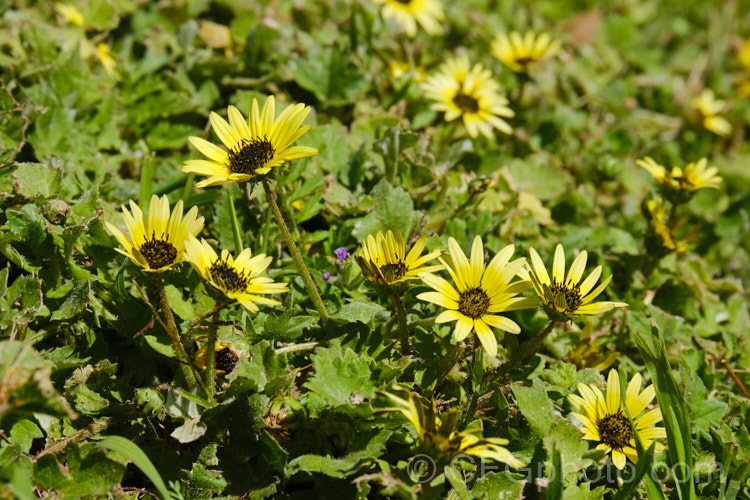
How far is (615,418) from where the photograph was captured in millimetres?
2537

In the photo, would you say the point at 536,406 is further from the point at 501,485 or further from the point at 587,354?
the point at 587,354

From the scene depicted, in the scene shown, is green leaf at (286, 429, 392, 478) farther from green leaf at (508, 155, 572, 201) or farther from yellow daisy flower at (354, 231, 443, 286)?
green leaf at (508, 155, 572, 201)

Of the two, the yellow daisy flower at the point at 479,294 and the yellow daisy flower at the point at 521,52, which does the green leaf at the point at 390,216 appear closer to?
the yellow daisy flower at the point at 479,294

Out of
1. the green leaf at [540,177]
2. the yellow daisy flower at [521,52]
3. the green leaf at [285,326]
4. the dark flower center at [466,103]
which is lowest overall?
the green leaf at [285,326]

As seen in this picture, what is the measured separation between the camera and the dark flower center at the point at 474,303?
241 cm

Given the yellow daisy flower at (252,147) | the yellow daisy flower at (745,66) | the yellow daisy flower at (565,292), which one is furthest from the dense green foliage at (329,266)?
the yellow daisy flower at (745,66)

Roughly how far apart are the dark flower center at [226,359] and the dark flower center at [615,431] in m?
1.46

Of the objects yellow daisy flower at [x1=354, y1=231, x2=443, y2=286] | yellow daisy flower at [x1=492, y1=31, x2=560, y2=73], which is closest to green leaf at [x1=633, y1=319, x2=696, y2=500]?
yellow daisy flower at [x1=354, y1=231, x2=443, y2=286]

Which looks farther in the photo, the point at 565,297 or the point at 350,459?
the point at 565,297

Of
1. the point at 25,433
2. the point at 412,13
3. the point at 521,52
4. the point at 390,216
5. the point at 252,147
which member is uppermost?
the point at 412,13

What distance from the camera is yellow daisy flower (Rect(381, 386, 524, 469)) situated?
81.3 inches

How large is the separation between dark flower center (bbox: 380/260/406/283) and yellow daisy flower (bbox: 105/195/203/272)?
69 cm

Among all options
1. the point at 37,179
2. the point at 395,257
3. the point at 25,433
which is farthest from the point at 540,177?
the point at 25,433

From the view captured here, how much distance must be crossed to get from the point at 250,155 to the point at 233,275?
18.8 inches
